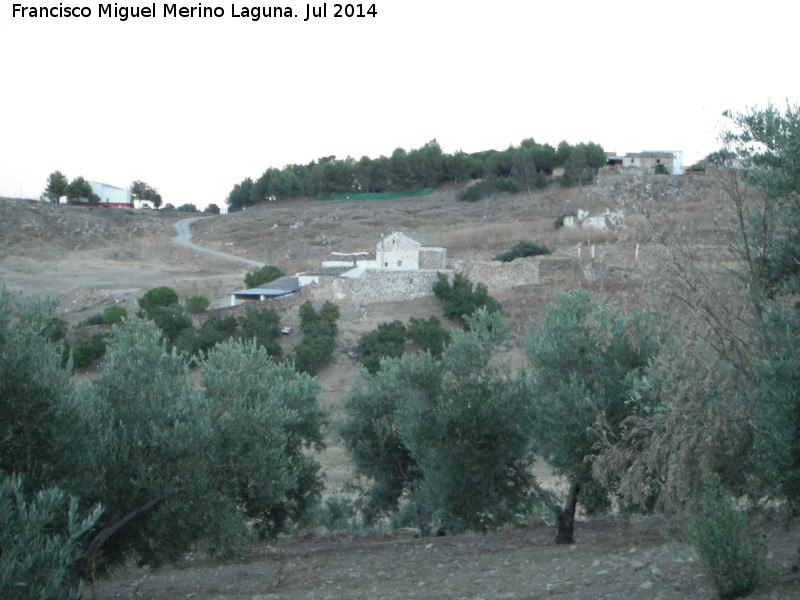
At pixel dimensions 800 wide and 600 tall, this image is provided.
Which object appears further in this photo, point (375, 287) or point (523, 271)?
point (523, 271)

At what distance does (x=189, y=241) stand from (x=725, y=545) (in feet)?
246

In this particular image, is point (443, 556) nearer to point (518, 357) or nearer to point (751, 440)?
point (751, 440)

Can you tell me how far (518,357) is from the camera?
112 feet

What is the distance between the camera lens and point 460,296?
41.6 metres

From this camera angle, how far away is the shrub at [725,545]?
704 centimetres

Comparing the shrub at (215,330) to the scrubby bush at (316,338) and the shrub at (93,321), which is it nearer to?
the scrubby bush at (316,338)

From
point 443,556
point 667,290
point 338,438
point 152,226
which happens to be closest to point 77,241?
point 152,226

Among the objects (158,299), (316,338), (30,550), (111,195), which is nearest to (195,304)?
(158,299)

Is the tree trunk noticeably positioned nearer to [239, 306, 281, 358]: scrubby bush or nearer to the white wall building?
[239, 306, 281, 358]: scrubby bush

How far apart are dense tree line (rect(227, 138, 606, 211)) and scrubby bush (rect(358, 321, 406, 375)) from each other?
5562cm

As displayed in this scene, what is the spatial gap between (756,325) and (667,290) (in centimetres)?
92

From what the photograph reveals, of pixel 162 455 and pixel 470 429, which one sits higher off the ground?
pixel 162 455

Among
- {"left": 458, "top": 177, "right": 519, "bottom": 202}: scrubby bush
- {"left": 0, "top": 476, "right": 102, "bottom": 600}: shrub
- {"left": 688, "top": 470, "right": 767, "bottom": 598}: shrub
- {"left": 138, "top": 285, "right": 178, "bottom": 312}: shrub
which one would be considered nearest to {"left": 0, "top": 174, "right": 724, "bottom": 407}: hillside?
{"left": 458, "top": 177, "right": 519, "bottom": 202}: scrubby bush

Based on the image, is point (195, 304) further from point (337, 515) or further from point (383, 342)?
point (337, 515)
